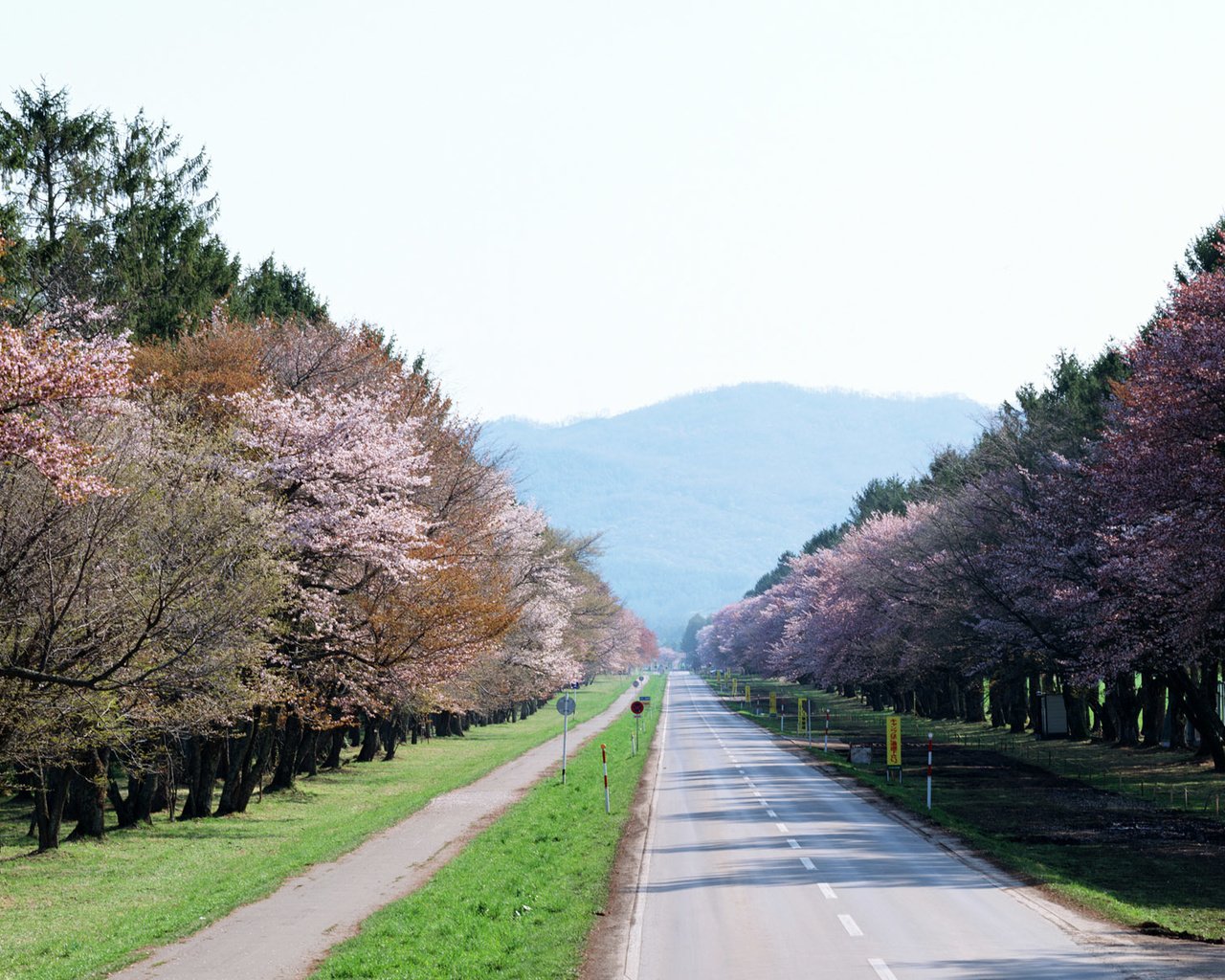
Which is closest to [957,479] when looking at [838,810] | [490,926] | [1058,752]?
[1058,752]

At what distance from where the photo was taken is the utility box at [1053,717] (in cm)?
6594

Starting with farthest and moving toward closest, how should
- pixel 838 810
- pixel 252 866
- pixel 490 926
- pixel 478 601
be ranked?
1. pixel 478 601
2. pixel 838 810
3. pixel 252 866
4. pixel 490 926

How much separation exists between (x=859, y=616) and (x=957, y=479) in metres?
22.0

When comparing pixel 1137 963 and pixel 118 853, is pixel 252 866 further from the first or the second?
pixel 1137 963

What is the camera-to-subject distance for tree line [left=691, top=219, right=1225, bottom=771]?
30.8 meters

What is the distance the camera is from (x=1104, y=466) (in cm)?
3762

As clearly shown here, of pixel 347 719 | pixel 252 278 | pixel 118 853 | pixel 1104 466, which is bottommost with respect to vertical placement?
pixel 118 853

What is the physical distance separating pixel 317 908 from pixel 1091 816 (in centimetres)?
2108

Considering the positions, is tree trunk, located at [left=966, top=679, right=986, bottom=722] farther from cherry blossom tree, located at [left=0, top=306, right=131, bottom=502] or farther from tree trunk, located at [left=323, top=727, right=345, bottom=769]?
cherry blossom tree, located at [left=0, top=306, right=131, bottom=502]

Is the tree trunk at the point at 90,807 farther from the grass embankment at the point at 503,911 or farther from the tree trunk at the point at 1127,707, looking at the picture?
the tree trunk at the point at 1127,707

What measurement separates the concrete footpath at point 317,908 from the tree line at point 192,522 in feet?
13.4

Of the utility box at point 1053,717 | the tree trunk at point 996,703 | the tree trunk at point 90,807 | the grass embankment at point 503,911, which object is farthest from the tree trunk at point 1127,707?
the tree trunk at point 90,807

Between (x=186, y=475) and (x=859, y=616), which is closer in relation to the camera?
(x=186, y=475)

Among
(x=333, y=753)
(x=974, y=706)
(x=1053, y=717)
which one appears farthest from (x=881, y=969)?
(x=974, y=706)
